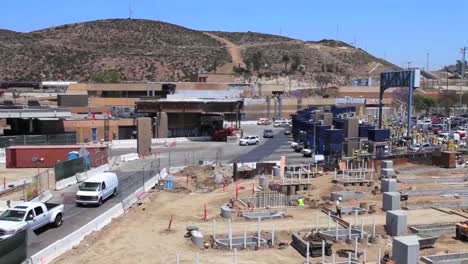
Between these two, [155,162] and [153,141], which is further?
[153,141]

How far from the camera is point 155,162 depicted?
50.9 meters

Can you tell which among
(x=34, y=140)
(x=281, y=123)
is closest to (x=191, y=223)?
(x=34, y=140)

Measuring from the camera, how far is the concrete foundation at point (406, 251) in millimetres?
21013

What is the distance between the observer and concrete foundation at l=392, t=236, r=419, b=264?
Answer: 21.0 metres

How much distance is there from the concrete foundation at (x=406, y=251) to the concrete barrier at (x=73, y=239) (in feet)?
43.5

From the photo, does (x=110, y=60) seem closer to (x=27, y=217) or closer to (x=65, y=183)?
(x=65, y=183)

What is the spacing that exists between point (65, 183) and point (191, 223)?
1232cm

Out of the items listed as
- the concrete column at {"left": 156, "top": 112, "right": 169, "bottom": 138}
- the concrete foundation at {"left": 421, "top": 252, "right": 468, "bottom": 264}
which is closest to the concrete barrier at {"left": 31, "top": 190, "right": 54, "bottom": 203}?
the concrete foundation at {"left": 421, "top": 252, "right": 468, "bottom": 264}

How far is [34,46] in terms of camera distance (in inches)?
6703

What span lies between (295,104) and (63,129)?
58245 millimetres

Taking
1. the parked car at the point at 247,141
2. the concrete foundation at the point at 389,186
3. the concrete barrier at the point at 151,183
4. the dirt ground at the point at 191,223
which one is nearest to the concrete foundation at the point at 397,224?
the dirt ground at the point at 191,223

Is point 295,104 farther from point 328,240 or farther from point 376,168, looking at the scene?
point 328,240

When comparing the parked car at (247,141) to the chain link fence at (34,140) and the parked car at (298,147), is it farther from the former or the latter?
the chain link fence at (34,140)

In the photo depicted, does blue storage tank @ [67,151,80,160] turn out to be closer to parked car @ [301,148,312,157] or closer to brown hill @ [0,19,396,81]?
parked car @ [301,148,312,157]
